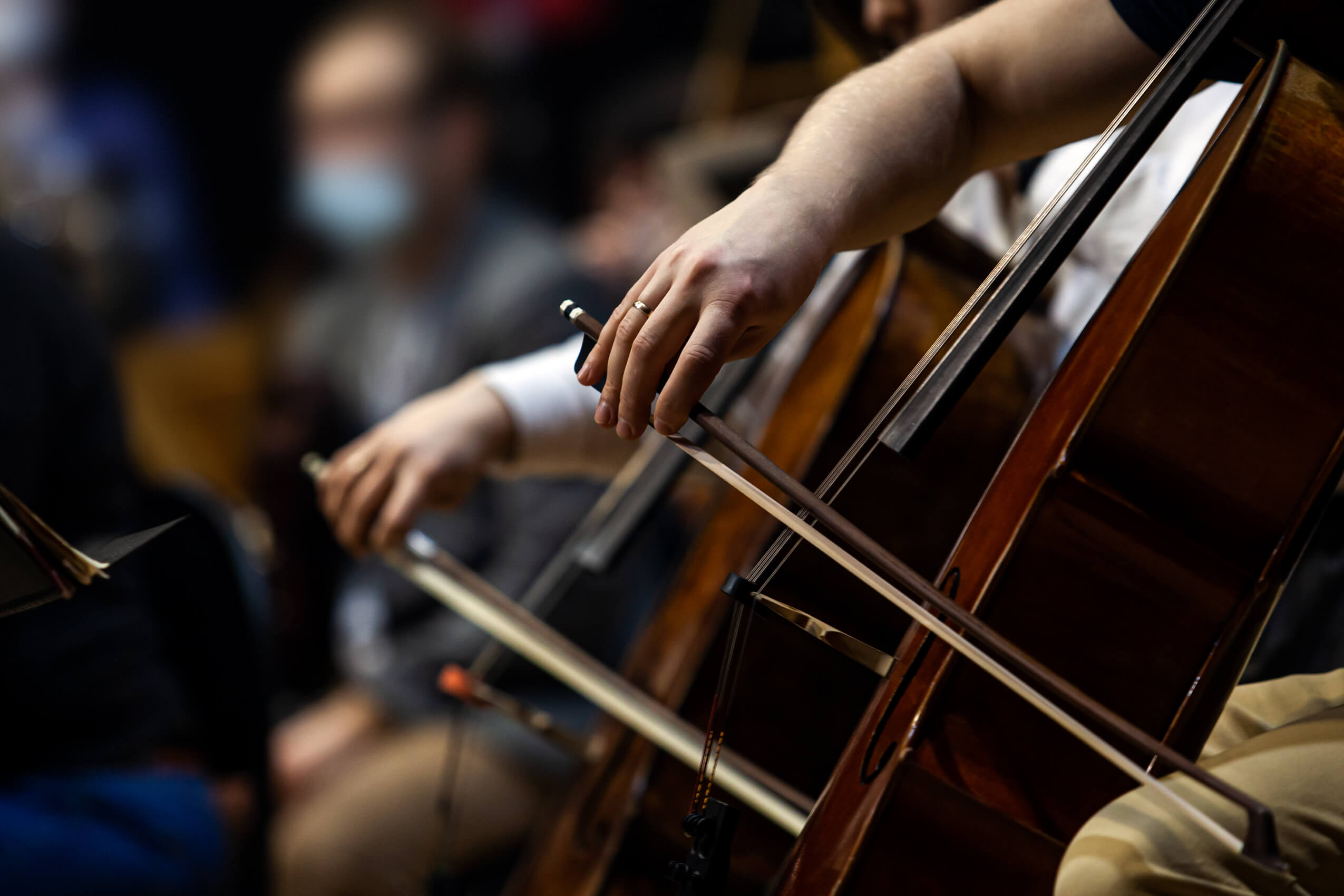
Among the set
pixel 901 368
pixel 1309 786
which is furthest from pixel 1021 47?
pixel 1309 786

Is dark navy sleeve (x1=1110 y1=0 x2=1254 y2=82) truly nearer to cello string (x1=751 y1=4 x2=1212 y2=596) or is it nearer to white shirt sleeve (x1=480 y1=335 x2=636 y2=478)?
cello string (x1=751 y1=4 x2=1212 y2=596)

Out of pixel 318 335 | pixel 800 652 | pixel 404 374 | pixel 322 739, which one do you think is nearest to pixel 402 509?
pixel 800 652

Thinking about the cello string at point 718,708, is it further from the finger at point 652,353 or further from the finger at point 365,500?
the finger at point 365,500

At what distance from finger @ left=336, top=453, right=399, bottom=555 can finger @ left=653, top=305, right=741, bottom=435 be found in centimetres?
Result: 44

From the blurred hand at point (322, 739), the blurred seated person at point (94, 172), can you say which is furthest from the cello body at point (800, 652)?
the blurred seated person at point (94, 172)

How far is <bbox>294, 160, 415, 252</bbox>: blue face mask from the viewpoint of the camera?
87.4 inches

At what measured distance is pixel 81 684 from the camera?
0.89m

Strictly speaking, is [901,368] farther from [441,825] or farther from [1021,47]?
[441,825]

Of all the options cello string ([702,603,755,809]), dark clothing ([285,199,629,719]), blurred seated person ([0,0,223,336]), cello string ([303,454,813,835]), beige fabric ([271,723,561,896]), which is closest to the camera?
cello string ([702,603,755,809])

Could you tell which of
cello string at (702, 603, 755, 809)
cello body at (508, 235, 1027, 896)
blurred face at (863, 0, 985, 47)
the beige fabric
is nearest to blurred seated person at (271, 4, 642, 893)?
the beige fabric

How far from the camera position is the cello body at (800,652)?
70 centimetres

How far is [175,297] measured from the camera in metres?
2.49

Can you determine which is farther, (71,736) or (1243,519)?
(71,736)

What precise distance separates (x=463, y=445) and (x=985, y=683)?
19.4 inches
